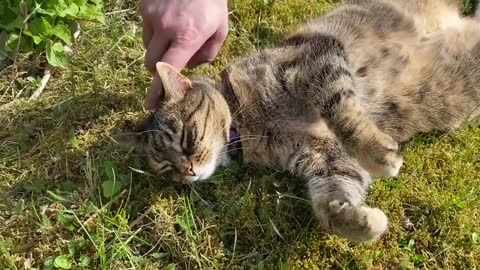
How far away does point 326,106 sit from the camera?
8.68ft

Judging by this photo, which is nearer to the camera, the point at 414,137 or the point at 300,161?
the point at 300,161

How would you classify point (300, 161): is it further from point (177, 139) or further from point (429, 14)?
point (429, 14)

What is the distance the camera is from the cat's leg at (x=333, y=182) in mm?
2373

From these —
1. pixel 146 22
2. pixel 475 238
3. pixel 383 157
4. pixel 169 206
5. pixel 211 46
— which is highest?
pixel 146 22

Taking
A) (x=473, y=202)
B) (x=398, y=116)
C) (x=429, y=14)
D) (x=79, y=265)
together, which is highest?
(x=429, y=14)

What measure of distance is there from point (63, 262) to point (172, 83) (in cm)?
95

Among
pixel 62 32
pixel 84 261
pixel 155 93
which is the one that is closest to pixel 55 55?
pixel 62 32

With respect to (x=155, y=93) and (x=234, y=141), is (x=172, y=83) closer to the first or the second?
(x=155, y=93)

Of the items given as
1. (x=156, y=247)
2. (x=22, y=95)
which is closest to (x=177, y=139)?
(x=156, y=247)

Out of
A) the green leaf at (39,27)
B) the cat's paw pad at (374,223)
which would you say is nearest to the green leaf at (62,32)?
the green leaf at (39,27)

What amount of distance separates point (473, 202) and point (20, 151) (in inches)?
92.1

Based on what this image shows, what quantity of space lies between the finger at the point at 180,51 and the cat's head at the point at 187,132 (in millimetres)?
184

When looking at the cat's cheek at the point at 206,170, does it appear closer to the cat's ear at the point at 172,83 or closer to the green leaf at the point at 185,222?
the green leaf at the point at 185,222

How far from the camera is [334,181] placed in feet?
8.77
